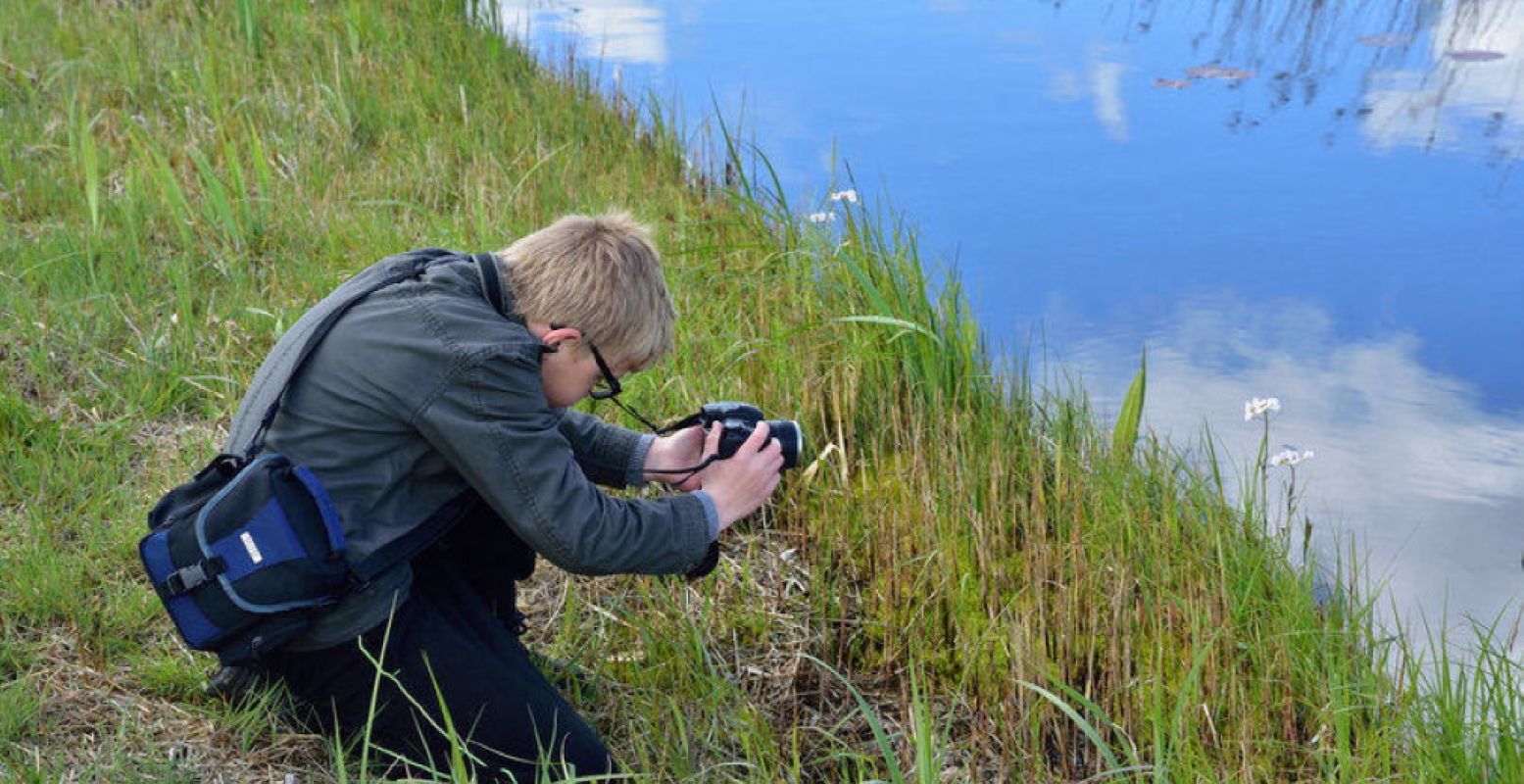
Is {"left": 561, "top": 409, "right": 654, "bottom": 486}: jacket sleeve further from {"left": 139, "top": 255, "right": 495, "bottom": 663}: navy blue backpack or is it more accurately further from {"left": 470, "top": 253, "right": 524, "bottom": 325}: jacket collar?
{"left": 139, "top": 255, "right": 495, "bottom": 663}: navy blue backpack

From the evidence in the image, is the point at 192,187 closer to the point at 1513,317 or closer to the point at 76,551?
the point at 76,551

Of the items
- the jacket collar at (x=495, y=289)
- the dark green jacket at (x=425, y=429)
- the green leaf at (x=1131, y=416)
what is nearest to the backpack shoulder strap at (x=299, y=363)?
the dark green jacket at (x=425, y=429)

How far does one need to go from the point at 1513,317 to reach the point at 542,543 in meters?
3.09

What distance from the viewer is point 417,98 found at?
482 cm

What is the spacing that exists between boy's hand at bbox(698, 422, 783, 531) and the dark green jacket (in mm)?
237

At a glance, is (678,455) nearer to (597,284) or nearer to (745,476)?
(745,476)

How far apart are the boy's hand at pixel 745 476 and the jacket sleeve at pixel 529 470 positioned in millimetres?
185

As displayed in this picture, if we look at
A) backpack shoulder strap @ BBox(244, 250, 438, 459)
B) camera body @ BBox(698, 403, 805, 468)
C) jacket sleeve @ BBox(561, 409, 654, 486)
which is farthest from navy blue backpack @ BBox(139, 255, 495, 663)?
camera body @ BBox(698, 403, 805, 468)

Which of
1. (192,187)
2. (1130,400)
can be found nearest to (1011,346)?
(1130,400)

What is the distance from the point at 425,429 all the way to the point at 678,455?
64cm

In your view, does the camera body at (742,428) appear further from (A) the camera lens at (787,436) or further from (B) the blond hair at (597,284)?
(B) the blond hair at (597,284)

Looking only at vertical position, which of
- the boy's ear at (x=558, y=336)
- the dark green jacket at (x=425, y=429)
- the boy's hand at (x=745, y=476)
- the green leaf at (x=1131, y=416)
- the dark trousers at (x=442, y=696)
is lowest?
the dark trousers at (x=442, y=696)

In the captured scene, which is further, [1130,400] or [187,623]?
[1130,400]

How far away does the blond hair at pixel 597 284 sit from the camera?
6.86 ft
